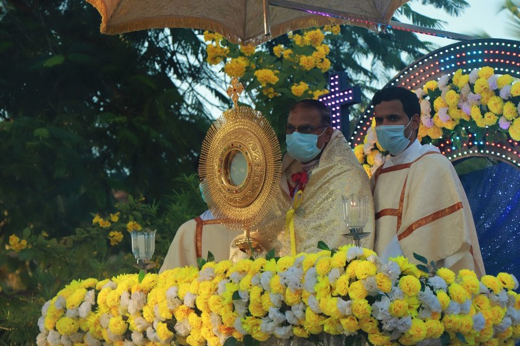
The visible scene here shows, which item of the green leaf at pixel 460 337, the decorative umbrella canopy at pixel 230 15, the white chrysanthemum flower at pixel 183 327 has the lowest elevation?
the green leaf at pixel 460 337

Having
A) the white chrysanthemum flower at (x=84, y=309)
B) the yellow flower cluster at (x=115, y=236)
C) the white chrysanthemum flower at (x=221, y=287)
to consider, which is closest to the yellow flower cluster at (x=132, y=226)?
the yellow flower cluster at (x=115, y=236)

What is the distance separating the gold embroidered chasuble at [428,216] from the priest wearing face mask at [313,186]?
14cm

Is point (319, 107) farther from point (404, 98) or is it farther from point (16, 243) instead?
point (16, 243)

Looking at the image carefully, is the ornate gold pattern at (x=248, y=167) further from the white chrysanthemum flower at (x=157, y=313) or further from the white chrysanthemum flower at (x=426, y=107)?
the white chrysanthemum flower at (x=426, y=107)

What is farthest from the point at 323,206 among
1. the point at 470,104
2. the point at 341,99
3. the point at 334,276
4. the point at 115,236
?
the point at 115,236

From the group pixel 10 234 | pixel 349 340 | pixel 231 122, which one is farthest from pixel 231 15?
pixel 10 234

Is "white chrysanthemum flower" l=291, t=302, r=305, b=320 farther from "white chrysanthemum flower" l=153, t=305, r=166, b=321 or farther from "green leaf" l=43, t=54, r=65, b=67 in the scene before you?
"green leaf" l=43, t=54, r=65, b=67

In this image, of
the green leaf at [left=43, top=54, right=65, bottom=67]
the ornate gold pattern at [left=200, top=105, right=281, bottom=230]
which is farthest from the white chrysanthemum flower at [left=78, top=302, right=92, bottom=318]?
the green leaf at [left=43, top=54, right=65, bottom=67]

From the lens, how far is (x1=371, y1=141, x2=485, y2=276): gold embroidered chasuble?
5660 millimetres

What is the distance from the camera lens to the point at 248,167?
18.9ft

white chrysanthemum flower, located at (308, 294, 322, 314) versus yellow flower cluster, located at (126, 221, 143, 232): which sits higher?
yellow flower cluster, located at (126, 221, 143, 232)

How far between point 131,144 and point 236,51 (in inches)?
80.3

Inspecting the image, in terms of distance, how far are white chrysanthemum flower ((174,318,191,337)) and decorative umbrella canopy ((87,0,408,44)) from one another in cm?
213

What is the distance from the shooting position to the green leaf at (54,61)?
35.0ft
